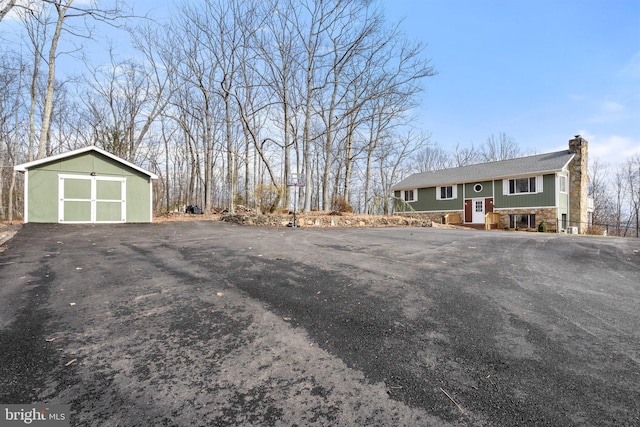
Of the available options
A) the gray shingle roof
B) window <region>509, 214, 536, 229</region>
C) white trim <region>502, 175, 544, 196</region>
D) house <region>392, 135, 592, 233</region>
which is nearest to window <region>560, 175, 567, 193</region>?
house <region>392, 135, 592, 233</region>

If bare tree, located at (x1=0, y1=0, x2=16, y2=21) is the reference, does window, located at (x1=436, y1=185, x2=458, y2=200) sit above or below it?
below

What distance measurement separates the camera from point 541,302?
3.14 m

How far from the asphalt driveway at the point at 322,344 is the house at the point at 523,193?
13.6 metres

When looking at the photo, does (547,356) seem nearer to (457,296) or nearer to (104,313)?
(457,296)

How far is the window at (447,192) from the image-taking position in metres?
22.3

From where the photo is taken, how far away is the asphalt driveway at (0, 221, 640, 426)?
1.56 meters

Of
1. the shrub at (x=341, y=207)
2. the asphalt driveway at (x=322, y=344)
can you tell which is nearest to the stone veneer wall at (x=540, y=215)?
the shrub at (x=341, y=207)

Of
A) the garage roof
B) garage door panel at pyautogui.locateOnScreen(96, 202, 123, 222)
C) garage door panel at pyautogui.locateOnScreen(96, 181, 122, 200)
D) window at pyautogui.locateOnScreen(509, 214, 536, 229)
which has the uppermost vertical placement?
the garage roof

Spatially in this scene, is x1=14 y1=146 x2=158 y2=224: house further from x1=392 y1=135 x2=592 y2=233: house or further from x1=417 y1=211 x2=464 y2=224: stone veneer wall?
x1=417 y1=211 x2=464 y2=224: stone veneer wall

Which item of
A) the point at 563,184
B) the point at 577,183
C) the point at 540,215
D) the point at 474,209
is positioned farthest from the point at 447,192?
the point at 577,183

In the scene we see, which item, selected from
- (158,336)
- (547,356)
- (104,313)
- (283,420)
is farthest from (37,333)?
(547,356)

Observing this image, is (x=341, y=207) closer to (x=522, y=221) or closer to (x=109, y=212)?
(x=109, y=212)

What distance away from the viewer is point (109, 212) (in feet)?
40.0

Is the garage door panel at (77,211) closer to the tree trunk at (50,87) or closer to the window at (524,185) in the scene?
the tree trunk at (50,87)
